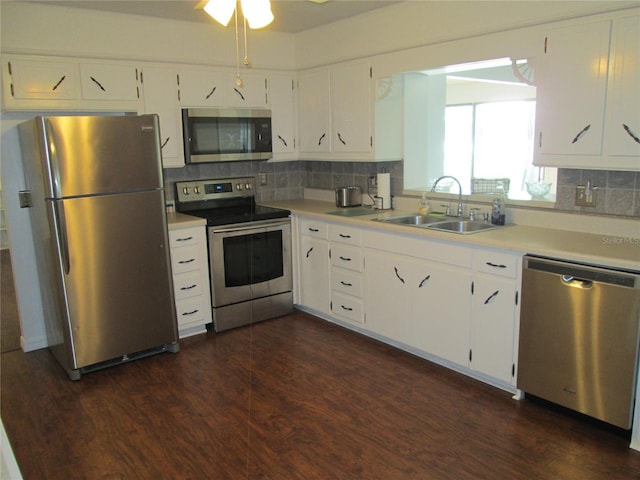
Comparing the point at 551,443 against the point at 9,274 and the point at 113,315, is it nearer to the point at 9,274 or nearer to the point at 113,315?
the point at 113,315

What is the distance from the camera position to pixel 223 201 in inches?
183

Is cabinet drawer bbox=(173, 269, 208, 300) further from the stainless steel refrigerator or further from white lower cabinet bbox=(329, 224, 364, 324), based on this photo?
white lower cabinet bbox=(329, 224, 364, 324)

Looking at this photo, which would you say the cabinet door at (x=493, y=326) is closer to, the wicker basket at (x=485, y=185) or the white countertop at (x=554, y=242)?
the white countertop at (x=554, y=242)

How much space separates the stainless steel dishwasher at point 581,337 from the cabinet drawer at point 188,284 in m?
2.37

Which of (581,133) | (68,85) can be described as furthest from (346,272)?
(68,85)

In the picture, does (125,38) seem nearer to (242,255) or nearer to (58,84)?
(58,84)

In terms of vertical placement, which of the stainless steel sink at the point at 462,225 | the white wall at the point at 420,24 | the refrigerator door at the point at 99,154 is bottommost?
the stainless steel sink at the point at 462,225

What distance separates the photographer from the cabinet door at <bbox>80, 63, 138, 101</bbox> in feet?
12.1

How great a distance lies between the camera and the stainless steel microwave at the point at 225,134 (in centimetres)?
412

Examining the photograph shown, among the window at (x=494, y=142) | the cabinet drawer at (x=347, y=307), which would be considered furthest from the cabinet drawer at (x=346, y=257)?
the window at (x=494, y=142)

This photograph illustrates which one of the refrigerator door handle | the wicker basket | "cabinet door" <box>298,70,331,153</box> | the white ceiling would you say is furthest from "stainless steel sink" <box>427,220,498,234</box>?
the refrigerator door handle

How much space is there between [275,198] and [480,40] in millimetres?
2492

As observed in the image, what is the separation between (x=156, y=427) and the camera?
2742 mm

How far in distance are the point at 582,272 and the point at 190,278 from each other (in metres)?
2.70
